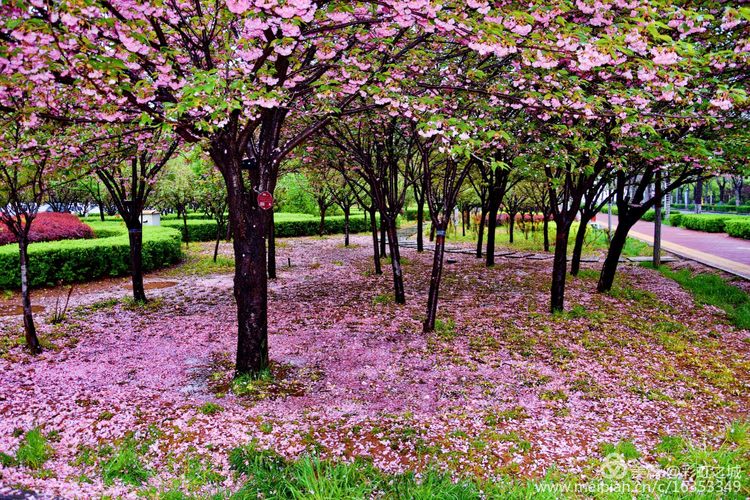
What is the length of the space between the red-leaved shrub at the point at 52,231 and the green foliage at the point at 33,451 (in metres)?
12.5

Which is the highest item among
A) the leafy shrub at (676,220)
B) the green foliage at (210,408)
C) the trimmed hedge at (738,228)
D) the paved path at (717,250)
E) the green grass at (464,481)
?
the leafy shrub at (676,220)

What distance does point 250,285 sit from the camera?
524cm

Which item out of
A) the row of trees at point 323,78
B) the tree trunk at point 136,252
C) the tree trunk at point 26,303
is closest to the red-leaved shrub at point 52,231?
the tree trunk at point 136,252

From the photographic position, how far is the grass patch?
26.4 ft

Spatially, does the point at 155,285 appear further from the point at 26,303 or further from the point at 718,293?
the point at 718,293

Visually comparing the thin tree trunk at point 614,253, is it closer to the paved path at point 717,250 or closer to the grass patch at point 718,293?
the grass patch at point 718,293

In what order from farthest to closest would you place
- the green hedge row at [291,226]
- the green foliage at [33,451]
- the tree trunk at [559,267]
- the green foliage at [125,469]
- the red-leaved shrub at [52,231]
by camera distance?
1. the green hedge row at [291,226]
2. the red-leaved shrub at [52,231]
3. the tree trunk at [559,267]
4. the green foliage at [33,451]
5. the green foliage at [125,469]

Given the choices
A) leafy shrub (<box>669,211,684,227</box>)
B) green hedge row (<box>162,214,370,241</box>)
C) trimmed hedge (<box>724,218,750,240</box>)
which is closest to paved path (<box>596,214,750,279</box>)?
trimmed hedge (<box>724,218,750,240</box>)

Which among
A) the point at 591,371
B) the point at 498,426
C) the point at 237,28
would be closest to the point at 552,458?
the point at 498,426

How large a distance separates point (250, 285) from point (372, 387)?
180cm

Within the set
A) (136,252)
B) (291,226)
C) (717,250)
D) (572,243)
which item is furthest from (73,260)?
(717,250)

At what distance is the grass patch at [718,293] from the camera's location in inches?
317

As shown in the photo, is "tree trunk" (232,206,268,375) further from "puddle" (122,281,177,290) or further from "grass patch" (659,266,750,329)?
"grass patch" (659,266,750,329)

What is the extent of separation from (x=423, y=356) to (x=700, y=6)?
18.6ft
